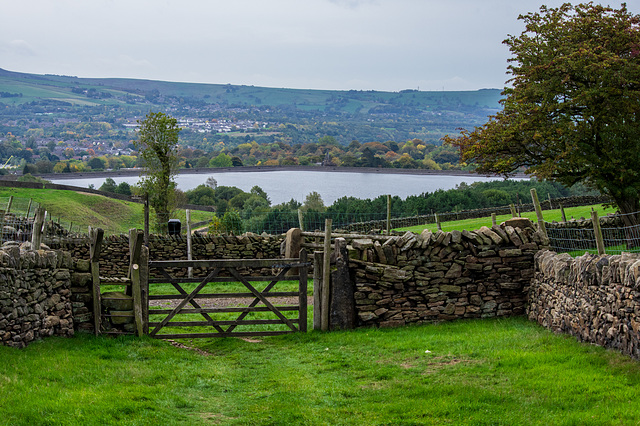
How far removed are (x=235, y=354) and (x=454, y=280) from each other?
190 inches

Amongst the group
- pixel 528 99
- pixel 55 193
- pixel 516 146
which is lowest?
pixel 55 193

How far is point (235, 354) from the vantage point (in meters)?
10.4

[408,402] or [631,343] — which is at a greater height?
[631,343]

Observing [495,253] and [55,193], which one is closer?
[495,253]

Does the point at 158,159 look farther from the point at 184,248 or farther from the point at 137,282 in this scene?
the point at 137,282

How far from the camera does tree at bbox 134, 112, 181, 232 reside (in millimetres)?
35562

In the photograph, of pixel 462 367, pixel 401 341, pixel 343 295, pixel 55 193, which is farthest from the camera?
pixel 55 193

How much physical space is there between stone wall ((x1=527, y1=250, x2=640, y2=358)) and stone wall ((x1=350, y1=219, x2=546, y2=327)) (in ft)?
3.13

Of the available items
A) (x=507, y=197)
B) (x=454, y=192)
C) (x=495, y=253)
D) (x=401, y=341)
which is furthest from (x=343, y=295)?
(x=507, y=197)

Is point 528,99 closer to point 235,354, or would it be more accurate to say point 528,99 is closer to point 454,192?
point 235,354

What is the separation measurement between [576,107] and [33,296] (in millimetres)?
19287

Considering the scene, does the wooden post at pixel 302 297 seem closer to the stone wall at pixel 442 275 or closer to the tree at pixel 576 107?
the stone wall at pixel 442 275

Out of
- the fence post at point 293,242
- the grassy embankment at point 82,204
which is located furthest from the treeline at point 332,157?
the fence post at point 293,242

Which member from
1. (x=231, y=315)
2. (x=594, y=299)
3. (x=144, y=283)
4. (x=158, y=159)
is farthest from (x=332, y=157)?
(x=594, y=299)
